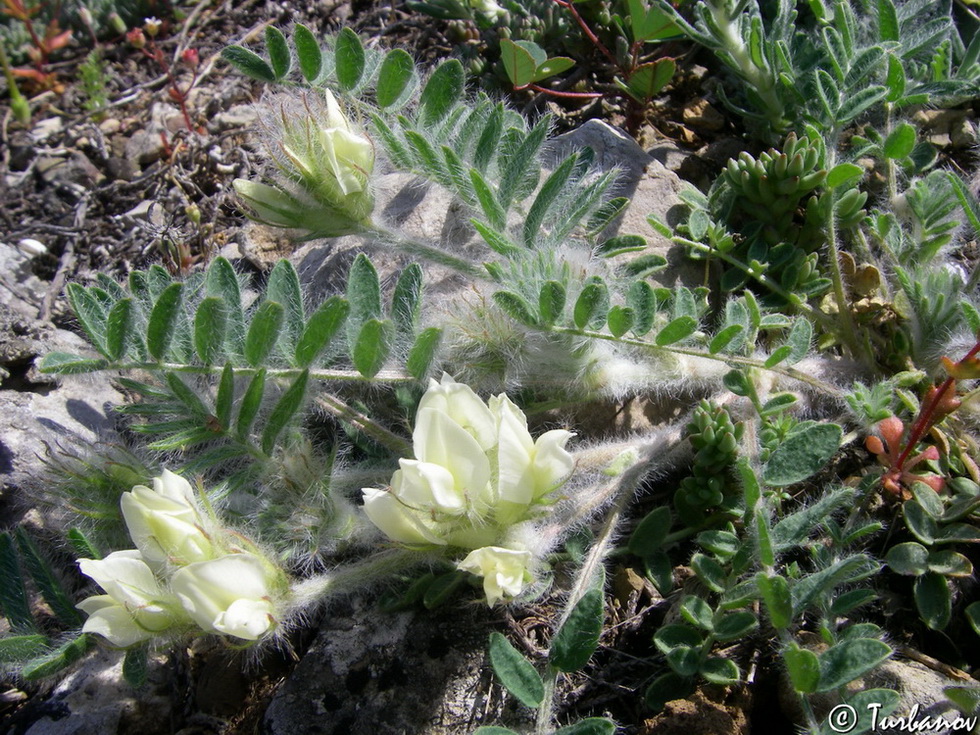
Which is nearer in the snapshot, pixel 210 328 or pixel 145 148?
pixel 210 328

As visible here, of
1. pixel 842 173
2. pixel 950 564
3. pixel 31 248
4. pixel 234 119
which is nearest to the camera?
pixel 950 564

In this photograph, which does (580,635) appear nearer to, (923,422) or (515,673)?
(515,673)

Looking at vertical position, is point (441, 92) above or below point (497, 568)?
above

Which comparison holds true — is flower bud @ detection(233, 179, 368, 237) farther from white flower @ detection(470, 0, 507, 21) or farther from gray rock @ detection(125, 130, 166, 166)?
gray rock @ detection(125, 130, 166, 166)

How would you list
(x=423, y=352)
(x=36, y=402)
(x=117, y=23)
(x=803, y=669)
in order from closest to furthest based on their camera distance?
(x=803, y=669) → (x=423, y=352) → (x=36, y=402) → (x=117, y=23)

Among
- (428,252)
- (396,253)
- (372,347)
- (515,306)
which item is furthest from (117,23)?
(515,306)

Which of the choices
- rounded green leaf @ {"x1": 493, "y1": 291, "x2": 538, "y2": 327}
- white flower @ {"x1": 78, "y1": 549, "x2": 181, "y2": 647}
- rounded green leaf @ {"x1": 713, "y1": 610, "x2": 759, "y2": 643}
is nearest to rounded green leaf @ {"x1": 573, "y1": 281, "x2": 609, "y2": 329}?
rounded green leaf @ {"x1": 493, "y1": 291, "x2": 538, "y2": 327}

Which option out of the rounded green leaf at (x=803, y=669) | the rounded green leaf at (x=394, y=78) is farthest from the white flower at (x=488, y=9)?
the rounded green leaf at (x=803, y=669)

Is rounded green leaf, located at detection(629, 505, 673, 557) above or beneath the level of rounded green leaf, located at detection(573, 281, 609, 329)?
beneath
